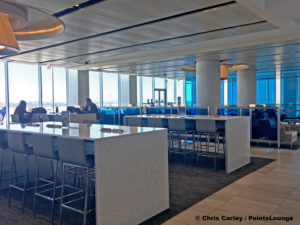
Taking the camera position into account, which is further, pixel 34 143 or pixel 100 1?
pixel 100 1

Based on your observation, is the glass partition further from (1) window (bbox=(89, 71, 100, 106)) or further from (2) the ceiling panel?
(1) window (bbox=(89, 71, 100, 106))

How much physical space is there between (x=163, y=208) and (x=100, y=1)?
350 centimetres

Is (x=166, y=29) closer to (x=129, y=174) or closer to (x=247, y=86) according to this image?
(x=129, y=174)

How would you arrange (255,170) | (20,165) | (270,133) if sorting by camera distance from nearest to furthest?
(20,165)
(255,170)
(270,133)

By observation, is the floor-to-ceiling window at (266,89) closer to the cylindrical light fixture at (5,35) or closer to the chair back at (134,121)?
the chair back at (134,121)

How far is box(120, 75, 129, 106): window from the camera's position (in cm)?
1684

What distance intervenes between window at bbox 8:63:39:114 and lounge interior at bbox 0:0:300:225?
0.06 meters

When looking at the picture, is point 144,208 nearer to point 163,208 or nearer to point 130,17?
point 163,208

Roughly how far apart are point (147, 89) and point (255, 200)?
15652mm

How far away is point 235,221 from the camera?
3.05 m

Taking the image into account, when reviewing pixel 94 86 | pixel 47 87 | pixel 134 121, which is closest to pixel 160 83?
pixel 94 86

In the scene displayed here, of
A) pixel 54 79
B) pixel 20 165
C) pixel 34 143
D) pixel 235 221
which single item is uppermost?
pixel 54 79

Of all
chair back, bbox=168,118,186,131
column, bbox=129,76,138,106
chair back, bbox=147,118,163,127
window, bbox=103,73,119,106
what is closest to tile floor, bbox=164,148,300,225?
chair back, bbox=168,118,186,131

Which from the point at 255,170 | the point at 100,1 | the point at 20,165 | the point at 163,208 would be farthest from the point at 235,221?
the point at 100,1
